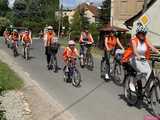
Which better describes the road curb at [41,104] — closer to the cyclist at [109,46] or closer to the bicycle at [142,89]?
the bicycle at [142,89]

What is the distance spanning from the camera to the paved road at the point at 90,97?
40.2 feet

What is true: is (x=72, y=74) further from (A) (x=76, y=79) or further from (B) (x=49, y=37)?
(B) (x=49, y=37)

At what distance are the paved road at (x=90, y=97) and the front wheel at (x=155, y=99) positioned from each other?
30 cm

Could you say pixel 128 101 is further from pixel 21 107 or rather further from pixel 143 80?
pixel 21 107

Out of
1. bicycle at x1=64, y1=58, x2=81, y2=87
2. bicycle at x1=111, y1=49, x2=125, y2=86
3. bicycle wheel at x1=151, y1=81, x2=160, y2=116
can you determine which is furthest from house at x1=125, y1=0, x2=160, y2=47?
bicycle wheel at x1=151, y1=81, x2=160, y2=116

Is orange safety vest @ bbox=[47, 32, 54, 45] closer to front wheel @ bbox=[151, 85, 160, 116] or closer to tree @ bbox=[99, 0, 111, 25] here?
front wheel @ bbox=[151, 85, 160, 116]

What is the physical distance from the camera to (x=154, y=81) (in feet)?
39.2

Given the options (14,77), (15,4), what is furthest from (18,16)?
(14,77)

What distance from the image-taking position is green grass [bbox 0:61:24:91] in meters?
17.0

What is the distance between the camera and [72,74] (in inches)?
677

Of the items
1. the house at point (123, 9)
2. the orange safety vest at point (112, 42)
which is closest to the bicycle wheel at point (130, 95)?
the orange safety vest at point (112, 42)

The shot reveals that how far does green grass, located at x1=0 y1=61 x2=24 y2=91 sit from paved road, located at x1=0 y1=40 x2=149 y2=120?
29.3 inches

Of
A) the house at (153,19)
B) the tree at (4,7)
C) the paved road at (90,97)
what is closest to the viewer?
the paved road at (90,97)

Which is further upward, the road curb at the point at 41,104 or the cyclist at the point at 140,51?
the cyclist at the point at 140,51
